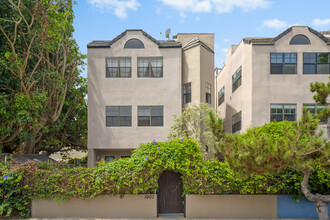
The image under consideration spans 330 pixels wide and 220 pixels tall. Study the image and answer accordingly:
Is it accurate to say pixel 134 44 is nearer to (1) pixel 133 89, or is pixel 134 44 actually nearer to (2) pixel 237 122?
(1) pixel 133 89

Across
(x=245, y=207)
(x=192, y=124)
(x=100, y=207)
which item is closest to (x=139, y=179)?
(x=100, y=207)

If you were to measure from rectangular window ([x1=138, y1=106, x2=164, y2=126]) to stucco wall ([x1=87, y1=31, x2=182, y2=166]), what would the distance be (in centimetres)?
27

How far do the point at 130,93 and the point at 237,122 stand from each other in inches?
311

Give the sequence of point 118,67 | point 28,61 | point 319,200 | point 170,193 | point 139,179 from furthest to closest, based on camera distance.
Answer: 1. point 118,67
2. point 28,61
3. point 170,193
4. point 139,179
5. point 319,200

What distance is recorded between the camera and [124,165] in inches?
451

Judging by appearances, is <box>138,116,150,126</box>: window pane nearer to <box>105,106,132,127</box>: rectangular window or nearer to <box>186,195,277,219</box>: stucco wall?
<box>105,106,132,127</box>: rectangular window

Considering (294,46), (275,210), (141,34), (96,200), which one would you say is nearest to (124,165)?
(96,200)

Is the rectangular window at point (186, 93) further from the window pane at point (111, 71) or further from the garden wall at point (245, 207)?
the garden wall at point (245, 207)

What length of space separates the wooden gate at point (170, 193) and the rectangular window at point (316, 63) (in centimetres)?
1113

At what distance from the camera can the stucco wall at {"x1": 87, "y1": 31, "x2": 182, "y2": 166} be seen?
59.1 ft

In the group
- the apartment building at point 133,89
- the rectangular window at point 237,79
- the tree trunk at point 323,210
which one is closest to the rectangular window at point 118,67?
the apartment building at point 133,89

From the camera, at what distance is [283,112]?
1700 cm

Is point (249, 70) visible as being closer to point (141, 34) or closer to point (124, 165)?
point (141, 34)

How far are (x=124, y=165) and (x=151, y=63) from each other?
898 cm
